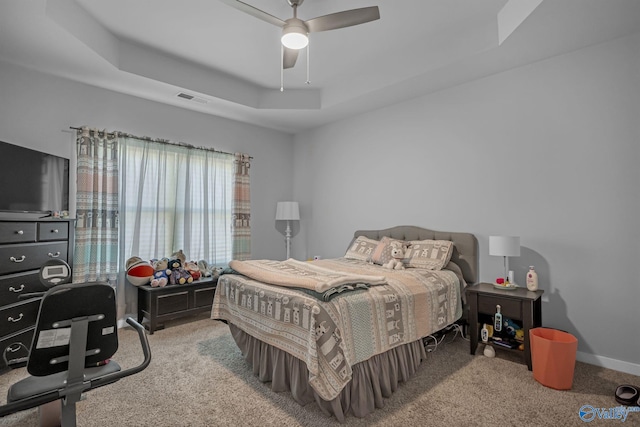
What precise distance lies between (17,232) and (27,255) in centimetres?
21

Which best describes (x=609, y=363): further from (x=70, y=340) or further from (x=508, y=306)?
(x=70, y=340)

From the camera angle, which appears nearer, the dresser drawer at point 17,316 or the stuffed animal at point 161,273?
the dresser drawer at point 17,316

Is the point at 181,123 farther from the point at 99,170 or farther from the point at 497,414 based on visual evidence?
the point at 497,414

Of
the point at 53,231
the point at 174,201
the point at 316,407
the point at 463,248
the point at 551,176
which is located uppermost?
the point at 551,176

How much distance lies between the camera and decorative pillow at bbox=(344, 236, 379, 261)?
12.9 feet

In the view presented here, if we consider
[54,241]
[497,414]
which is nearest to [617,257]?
[497,414]

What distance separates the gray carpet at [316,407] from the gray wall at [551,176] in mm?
581

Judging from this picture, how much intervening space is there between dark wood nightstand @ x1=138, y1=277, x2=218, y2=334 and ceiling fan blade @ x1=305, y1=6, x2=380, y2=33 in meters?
3.09

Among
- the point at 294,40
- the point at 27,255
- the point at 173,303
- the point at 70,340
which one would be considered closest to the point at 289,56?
the point at 294,40

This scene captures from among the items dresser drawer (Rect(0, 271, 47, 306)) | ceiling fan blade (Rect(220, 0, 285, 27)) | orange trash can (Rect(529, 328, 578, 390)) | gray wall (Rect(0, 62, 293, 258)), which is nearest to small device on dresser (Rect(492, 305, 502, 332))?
orange trash can (Rect(529, 328, 578, 390))

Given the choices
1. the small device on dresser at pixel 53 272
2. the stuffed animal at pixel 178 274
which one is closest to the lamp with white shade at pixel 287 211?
the stuffed animal at pixel 178 274

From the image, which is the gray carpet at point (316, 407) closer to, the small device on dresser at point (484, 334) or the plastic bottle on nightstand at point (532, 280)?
the small device on dresser at point (484, 334)

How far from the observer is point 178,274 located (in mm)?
3891

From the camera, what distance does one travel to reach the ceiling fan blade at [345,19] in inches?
89.1
